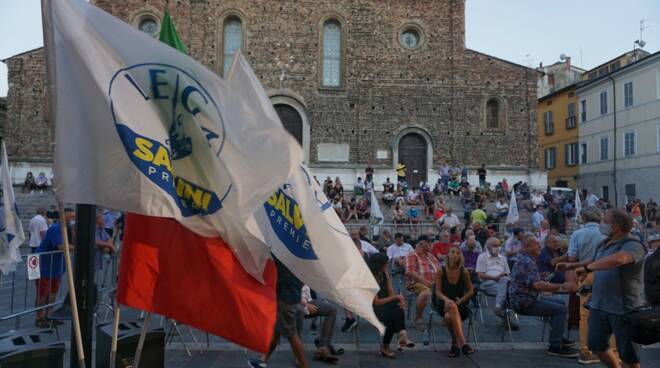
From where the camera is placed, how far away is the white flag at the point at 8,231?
714cm

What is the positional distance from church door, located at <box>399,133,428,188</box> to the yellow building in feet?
52.7

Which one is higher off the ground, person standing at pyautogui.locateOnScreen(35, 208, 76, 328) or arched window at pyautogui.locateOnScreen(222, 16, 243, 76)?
arched window at pyautogui.locateOnScreen(222, 16, 243, 76)

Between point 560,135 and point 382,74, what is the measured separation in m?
18.9

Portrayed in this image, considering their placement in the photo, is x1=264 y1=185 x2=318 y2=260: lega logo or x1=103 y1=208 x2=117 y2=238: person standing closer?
x1=264 y1=185 x2=318 y2=260: lega logo

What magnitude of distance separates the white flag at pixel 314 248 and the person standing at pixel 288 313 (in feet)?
5.64

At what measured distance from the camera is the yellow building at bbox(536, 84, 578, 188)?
37.1 metres

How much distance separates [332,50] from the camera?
26.8 metres

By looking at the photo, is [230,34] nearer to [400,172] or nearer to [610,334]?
[400,172]

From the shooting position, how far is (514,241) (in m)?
Answer: 11.1

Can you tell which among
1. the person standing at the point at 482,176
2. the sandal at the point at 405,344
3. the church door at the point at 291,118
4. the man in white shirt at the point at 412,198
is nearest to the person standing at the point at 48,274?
the sandal at the point at 405,344

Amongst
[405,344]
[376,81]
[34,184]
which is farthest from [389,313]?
[34,184]

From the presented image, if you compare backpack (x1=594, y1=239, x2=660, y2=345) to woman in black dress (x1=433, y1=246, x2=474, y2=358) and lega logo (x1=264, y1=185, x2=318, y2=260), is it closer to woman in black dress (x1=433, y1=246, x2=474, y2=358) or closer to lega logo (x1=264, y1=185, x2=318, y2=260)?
woman in black dress (x1=433, y1=246, x2=474, y2=358)

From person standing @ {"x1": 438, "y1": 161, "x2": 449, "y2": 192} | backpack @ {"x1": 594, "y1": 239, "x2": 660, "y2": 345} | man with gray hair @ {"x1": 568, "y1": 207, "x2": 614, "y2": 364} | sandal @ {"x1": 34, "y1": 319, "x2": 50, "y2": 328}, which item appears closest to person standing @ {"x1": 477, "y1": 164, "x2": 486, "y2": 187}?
person standing @ {"x1": 438, "y1": 161, "x2": 449, "y2": 192}

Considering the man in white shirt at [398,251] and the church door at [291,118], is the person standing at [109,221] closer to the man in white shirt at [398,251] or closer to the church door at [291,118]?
the man in white shirt at [398,251]
